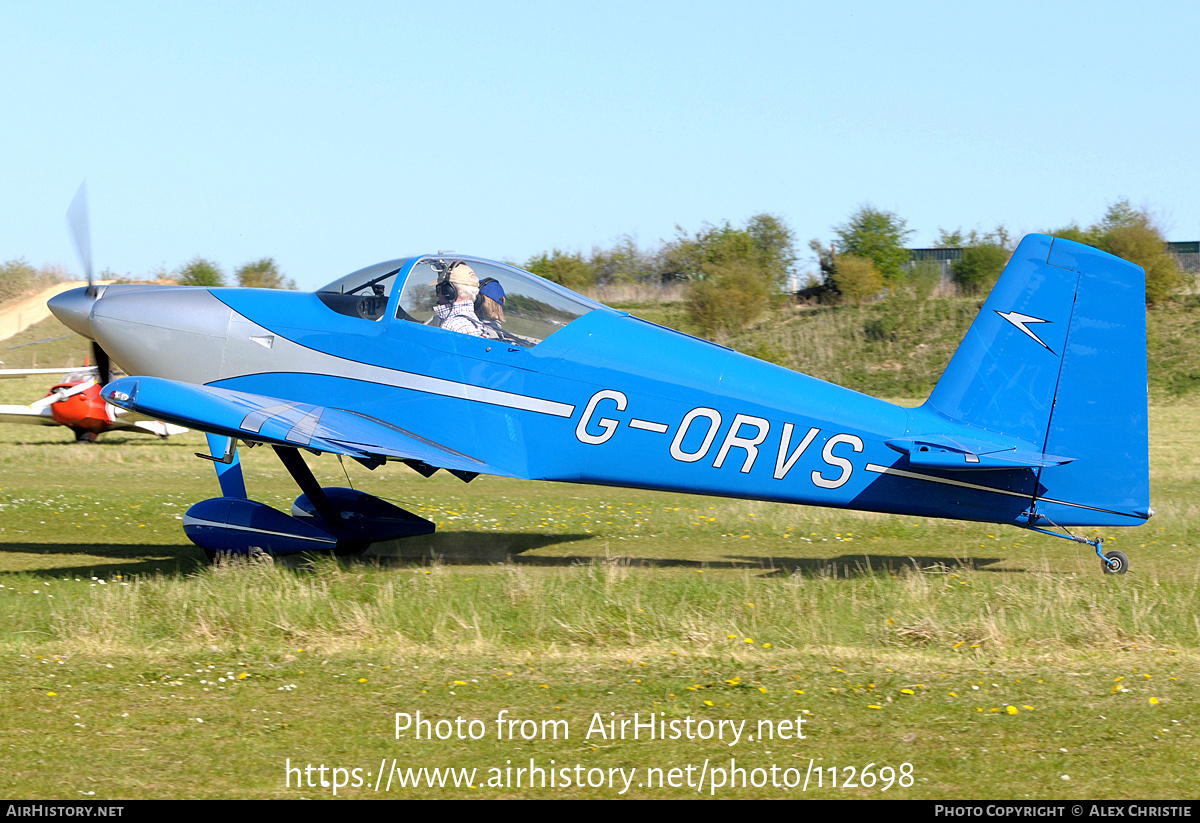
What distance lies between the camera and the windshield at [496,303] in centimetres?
814

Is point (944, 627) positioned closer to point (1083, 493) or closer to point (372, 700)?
point (1083, 493)

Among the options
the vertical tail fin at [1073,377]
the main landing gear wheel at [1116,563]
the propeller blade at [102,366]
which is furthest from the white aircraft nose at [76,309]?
the main landing gear wheel at [1116,563]

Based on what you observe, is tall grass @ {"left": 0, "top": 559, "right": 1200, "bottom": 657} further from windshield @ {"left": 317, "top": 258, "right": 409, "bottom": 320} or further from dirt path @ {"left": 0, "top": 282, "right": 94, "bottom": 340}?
dirt path @ {"left": 0, "top": 282, "right": 94, "bottom": 340}

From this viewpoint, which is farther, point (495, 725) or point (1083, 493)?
point (1083, 493)

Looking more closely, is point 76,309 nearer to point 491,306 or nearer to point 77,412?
point 491,306

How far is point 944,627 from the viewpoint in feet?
22.1

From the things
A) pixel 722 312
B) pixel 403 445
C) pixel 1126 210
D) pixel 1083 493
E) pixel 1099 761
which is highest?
pixel 1126 210

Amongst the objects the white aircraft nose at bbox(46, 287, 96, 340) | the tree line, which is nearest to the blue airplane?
the white aircraft nose at bbox(46, 287, 96, 340)

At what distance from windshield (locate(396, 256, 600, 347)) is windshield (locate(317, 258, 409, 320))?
0.59 ft

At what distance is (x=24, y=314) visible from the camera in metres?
45.4

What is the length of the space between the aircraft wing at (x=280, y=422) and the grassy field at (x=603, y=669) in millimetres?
978
